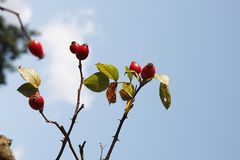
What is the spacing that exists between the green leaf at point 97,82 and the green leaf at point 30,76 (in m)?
0.23

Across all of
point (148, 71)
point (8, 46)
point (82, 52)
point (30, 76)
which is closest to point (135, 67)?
point (148, 71)

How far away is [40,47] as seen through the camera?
157 cm

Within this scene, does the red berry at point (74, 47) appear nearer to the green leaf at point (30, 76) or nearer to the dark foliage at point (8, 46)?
the green leaf at point (30, 76)

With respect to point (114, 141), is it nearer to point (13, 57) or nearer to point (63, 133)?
point (63, 133)

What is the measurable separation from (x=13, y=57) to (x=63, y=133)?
83.1ft

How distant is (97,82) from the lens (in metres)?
1.83

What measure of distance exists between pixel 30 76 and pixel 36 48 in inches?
9.6

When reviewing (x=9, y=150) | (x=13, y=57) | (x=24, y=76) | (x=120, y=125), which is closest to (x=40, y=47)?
(x=24, y=76)

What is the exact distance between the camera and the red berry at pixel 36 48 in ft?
5.02

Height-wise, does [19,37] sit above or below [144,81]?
above

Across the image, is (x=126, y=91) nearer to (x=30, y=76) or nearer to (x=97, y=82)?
(x=97, y=82)

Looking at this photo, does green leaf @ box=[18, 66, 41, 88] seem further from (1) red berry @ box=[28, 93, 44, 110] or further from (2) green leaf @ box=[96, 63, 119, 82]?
(2) green leaf @ box=[96, 63, 119, 82]

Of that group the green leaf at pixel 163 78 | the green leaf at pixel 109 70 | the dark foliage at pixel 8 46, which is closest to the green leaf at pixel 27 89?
the green leaf at pixel 109 70

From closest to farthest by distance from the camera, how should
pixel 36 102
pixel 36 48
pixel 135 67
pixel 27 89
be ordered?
pixel 36 48 < pixel 36 102 < pixel 27 89 < pixel 135 67
